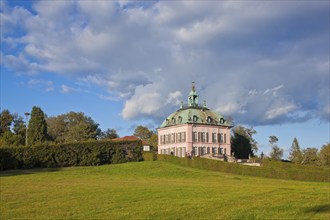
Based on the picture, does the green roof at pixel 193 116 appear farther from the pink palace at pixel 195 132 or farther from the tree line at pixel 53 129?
the tree line at pixel 53 129

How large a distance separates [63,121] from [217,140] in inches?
1580

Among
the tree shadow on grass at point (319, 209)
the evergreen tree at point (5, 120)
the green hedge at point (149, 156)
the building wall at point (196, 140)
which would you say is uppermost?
the evergreen tree at point (5, 120)

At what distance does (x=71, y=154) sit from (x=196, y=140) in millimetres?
28993

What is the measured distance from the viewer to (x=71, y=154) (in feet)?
160

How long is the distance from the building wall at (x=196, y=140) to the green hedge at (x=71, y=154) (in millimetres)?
19451

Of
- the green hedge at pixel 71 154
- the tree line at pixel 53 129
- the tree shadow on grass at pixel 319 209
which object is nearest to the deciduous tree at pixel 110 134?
the tree line at pixel 53 129

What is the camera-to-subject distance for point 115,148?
2015 inches

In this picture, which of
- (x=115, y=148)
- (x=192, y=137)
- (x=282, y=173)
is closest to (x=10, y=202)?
(x=282, y=173)

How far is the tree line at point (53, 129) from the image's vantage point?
212 feet

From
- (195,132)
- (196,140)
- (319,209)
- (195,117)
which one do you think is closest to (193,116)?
(195,117)

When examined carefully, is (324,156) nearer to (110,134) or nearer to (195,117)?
(195,117)

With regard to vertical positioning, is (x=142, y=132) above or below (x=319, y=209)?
above

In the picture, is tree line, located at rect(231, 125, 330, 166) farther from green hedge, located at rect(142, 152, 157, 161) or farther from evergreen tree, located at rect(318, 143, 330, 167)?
green hedge, located at rect(142, 152, 157, 161)

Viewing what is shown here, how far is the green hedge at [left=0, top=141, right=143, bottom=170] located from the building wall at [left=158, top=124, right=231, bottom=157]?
63.8ft
